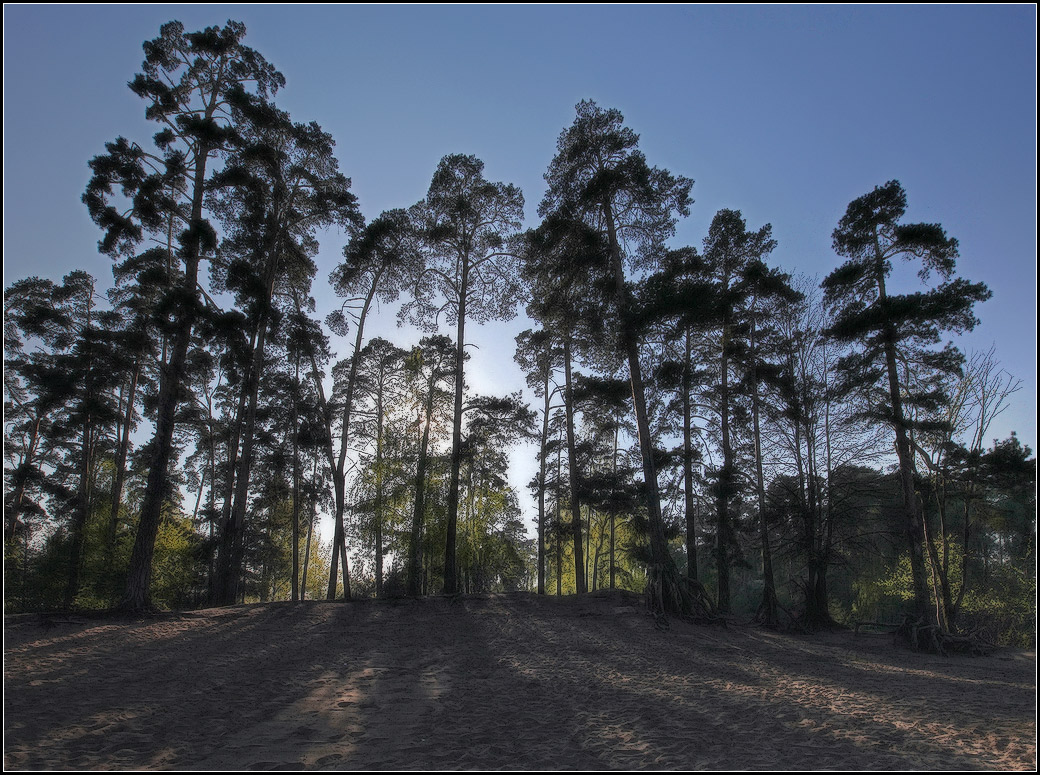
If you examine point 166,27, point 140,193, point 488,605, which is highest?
point 166,27

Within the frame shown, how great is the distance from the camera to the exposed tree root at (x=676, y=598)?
1403cm

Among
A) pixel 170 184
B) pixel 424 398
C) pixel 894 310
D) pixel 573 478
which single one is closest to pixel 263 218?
pixel 170 184

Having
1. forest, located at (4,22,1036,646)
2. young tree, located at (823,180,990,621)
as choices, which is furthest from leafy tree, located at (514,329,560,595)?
young tree, located at (823,180,990,621)

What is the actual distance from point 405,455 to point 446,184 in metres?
11.4

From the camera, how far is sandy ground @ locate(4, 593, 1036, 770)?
4.86 metres

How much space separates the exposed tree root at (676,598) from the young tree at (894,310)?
20.3ft

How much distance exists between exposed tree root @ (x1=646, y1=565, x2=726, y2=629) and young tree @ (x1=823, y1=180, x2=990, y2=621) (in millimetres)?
6180

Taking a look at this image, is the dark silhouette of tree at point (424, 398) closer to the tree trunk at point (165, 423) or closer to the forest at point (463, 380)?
the forest at point (463, 380)

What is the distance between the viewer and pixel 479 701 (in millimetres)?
7000

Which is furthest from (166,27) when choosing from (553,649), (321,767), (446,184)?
(553,649)

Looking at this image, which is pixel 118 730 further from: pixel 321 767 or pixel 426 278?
pixel 426 278

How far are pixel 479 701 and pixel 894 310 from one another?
1590 centimetres

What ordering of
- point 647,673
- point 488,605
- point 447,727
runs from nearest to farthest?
point 447,727
point 647,673
point 488,605

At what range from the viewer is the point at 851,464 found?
748 inches
